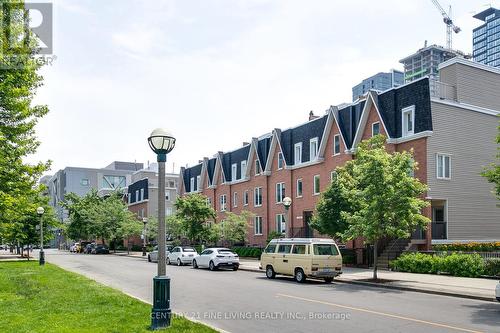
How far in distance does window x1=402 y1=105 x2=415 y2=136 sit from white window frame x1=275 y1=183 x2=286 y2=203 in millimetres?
15134

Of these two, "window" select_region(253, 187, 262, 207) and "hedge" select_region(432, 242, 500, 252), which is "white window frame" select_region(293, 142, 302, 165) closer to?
"window" select_region(253, 187, 262, 207)

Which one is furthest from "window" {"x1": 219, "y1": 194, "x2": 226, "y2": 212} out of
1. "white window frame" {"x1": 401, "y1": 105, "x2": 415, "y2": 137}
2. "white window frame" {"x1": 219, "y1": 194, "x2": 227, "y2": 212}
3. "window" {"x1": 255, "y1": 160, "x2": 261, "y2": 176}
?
"white window frame" {"x1": 401, "y1": 105, "x2": 415, "y2": 137}

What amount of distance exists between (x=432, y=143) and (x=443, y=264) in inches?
340

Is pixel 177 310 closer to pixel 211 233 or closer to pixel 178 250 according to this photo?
pixel 178 250

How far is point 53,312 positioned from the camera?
39.4ft

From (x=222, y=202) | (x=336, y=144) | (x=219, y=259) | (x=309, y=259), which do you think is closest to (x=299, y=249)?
(x=309, y=259)

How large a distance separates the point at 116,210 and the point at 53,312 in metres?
57.9

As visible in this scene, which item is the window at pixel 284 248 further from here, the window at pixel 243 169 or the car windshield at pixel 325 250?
the window at pixel 243 169

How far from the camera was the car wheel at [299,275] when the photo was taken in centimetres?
2156

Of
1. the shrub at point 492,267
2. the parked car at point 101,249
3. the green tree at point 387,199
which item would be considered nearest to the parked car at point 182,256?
the green tree at point 387,199

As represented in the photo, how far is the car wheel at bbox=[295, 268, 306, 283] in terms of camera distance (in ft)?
70.7

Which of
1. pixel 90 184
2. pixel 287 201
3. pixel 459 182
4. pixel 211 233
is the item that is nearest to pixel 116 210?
pixel 211 233

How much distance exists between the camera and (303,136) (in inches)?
1658

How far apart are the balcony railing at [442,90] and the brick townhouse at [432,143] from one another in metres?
0.06
